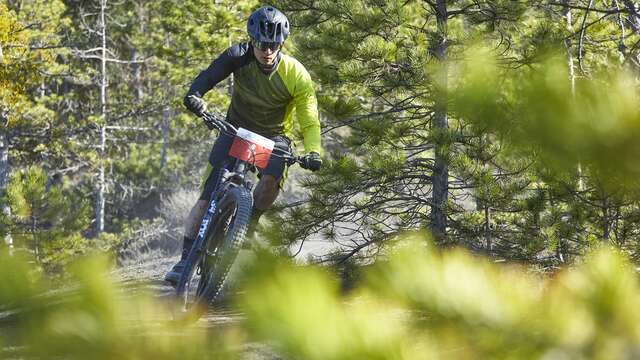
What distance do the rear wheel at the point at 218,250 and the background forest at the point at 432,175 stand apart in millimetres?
910

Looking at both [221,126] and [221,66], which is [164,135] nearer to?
[221,66]

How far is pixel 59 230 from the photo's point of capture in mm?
19453

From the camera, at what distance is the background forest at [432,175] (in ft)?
4.45

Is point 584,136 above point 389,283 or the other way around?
above

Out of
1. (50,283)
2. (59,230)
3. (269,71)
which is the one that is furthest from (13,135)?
(50,283)

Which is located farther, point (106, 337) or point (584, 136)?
point (584, 136)

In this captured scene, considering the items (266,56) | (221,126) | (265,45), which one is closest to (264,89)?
(266,56)

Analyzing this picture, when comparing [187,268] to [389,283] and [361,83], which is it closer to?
[361,83]

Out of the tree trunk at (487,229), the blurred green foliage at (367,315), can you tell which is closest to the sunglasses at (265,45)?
the tree trunk at (487,229)

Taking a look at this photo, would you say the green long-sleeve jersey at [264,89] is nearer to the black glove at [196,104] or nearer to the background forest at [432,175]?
the black glove at [196,104]

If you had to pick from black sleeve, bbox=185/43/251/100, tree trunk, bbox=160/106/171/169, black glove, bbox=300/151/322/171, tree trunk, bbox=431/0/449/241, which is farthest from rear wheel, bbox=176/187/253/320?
tree trunk, bbox=160/106/171/169

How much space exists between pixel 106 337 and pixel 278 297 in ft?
0.90

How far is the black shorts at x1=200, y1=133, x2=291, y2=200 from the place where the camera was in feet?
18.1

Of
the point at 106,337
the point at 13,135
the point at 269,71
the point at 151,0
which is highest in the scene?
the point at 151,0
